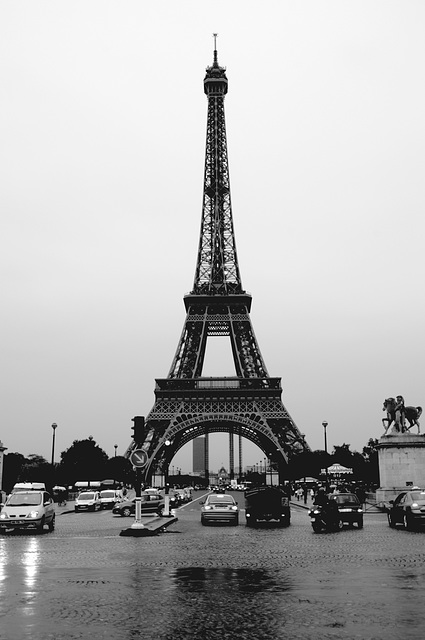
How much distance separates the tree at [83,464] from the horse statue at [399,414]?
5700 cm

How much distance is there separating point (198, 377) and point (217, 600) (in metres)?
80.0

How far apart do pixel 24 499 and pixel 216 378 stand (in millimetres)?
60701

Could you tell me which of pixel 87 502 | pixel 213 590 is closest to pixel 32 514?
pixel 213 590

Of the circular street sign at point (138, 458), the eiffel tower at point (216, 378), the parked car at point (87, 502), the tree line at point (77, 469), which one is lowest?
the parked car at point (87, 502)

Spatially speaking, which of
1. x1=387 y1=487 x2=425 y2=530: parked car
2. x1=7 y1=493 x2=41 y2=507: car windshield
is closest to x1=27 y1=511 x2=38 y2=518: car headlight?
x1=7 y1=493 x2=41 y2=507: car windshield

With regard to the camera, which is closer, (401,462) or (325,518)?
(325,518)

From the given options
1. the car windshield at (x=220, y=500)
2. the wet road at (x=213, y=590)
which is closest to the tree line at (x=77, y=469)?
the car windshield at (x=220, y=500)

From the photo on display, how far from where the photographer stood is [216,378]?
9056 cm

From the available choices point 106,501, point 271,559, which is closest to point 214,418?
point 106,501

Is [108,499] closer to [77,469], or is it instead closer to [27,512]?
[27,512]

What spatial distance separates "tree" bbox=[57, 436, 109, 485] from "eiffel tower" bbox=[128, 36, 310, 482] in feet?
28.4

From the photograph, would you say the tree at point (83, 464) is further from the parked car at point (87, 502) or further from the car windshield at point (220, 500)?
the car windshield at point (220, 500)

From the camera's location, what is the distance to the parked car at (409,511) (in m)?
28.3

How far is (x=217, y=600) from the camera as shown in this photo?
1156 centimetres
